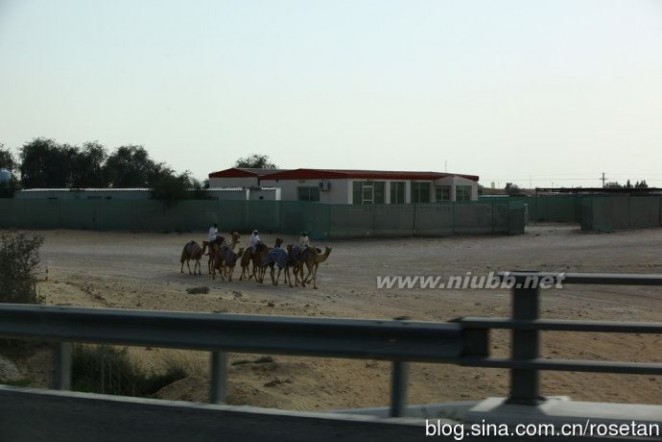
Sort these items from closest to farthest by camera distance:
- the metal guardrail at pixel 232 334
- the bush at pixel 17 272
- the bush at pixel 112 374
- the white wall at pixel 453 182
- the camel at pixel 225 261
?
the metal guardrail at pixel 232 334, the bush at pixel 112 374, the bush at pixel 17 272, the camel at pixel 225 261, the white wall at pixel 453 182

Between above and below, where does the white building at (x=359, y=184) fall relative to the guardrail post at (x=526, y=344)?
above

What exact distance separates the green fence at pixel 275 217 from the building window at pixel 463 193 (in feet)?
55.6

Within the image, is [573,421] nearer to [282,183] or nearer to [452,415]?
[452,415]

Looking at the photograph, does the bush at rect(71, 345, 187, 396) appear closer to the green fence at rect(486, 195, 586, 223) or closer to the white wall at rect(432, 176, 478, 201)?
the green fence at rect(486, 195, 586, 223)

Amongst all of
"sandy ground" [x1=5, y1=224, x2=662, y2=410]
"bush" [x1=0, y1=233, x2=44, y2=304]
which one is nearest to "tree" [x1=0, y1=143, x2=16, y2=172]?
"sandy ground" [x1=5, y1=224, x2=662, y2=410]

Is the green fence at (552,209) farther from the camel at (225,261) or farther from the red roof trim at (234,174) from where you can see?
the camel at (225,261)

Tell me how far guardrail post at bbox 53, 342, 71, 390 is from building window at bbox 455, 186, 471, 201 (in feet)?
196

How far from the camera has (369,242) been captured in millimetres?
44438

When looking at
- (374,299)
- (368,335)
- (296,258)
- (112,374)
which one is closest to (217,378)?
(368,335)

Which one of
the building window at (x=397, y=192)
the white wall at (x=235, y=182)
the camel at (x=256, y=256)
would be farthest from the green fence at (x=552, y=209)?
the camel at (x=256, y=256)

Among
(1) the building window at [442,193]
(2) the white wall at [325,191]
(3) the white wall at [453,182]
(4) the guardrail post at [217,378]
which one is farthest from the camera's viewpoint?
(1) the building window at [442,193]

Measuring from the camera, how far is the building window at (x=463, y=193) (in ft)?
214

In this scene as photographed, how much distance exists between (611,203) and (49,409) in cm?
4789

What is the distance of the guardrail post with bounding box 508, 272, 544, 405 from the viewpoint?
17.0 ft
